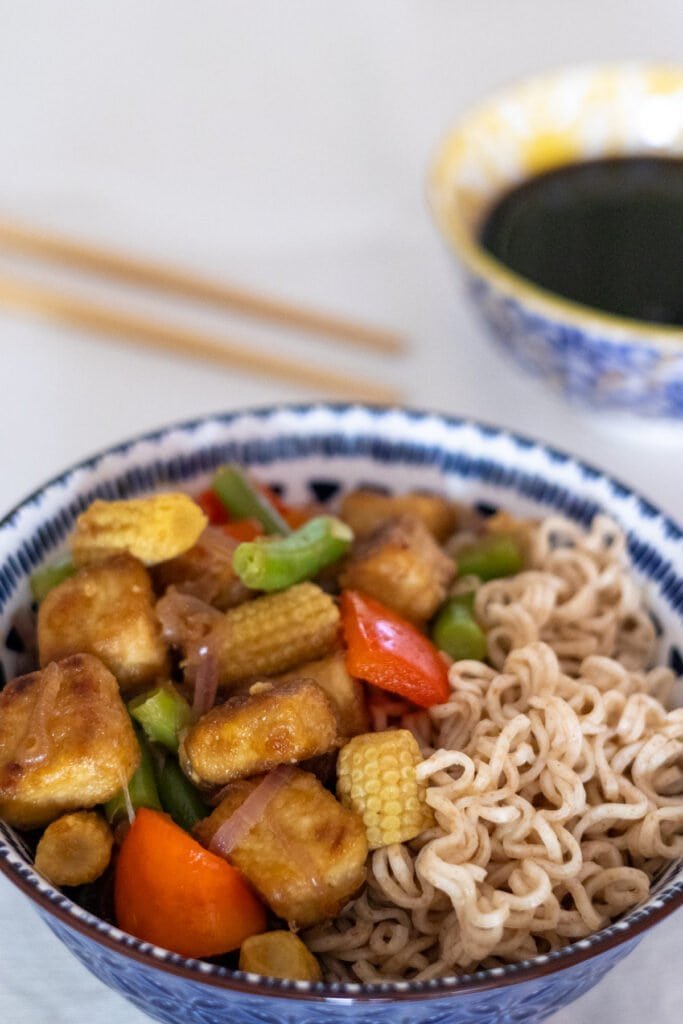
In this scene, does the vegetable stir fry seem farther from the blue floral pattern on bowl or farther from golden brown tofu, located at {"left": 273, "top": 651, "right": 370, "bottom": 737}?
the blue floral pattern on bowl

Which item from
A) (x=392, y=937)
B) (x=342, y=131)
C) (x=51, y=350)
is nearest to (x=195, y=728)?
(x=392, y=937)

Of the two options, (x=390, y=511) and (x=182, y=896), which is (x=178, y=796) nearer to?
(x=182, y=896)

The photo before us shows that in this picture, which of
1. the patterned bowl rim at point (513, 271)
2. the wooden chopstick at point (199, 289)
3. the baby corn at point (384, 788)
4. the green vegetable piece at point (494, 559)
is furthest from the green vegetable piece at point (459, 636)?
the wooden chopstick at point (199, 289)

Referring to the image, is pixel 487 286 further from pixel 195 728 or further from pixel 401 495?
pixel 195 728

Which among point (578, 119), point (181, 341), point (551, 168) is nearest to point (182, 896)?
point (181, 341)

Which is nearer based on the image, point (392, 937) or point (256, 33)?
point (392, 937)

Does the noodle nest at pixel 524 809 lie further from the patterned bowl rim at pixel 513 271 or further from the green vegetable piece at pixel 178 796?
the patterned bowl rim at pixel 513 271
